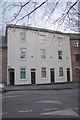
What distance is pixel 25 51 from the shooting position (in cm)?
3081

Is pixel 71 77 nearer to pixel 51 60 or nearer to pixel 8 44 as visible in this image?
pixel 51 60

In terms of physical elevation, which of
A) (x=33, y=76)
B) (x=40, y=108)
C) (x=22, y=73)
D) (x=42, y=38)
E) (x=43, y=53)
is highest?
(x=42, y=38)

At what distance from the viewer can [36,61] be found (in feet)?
102

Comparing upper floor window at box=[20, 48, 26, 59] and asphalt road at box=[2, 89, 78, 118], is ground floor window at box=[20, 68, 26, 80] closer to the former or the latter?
upper floor window at box=[20, 48, 26, 59]

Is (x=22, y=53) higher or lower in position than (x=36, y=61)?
higher

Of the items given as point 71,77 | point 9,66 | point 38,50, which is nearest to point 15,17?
point 9,66

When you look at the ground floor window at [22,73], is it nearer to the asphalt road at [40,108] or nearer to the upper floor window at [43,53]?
the upper floor window at [43,53]

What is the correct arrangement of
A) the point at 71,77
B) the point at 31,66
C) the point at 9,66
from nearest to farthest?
the point at 9,66 < the point at 31,66 < the point at 71,77

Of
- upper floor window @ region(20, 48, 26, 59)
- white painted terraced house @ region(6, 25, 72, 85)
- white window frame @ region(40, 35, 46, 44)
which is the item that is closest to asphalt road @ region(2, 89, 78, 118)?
white painted terraced house @ region(6, 25, 72, 85)

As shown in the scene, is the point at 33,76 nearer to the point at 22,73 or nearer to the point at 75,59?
the point at 22,73

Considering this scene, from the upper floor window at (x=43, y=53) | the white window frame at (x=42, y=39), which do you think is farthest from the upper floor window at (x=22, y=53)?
the white window frame at (x=42, y=39)

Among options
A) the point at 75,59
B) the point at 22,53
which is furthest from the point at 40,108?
the point at 75,59

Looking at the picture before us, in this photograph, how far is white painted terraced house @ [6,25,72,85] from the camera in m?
29.5

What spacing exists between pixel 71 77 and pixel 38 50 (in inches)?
310
